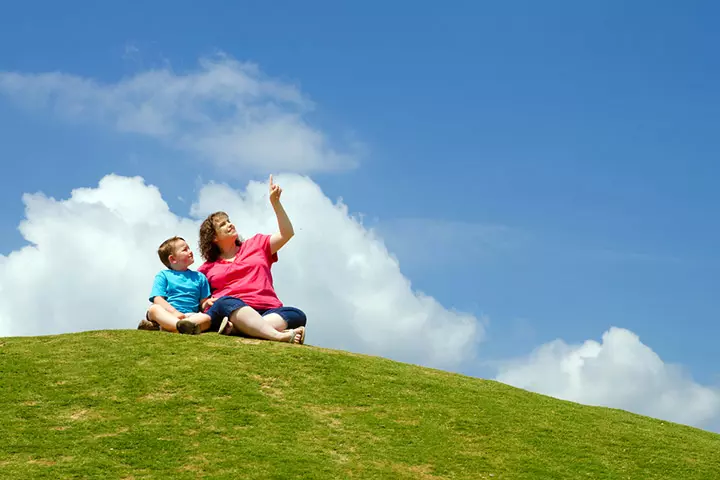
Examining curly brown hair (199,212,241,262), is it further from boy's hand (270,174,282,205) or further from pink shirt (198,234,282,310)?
boy's hand (270,174,282,205)

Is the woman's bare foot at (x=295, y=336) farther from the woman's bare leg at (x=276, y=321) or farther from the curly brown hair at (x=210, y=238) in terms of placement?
the curly brown hair at (x=210, y=238)

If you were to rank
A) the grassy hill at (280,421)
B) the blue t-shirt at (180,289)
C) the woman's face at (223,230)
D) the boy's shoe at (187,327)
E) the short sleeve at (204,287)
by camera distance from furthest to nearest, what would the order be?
the woman's face at (223,230) → the short sleeve at (204,287) → the blue t-shirt at (180,289) → the boy's shoe at (187,327) → the grassy hill at (280,421)

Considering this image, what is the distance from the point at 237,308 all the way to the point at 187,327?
0.87 m

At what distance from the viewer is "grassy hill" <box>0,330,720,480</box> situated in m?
9.91

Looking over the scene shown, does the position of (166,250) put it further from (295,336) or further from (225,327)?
(295,336)

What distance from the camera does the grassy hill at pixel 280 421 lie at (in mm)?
9914

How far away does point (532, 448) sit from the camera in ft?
37.0

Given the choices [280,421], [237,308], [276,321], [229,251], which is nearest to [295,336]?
[276,321]

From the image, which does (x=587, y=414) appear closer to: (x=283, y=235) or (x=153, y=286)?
(x=283, y=235)

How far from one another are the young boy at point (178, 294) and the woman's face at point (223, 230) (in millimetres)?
614

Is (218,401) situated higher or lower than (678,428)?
lower

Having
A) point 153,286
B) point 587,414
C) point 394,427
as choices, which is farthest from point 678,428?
point 153,286

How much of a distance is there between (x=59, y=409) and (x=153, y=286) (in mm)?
3380

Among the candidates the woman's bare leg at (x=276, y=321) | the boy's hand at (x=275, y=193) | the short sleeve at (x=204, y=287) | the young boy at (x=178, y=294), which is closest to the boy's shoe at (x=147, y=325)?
the young boy at (x=178, y=294)
